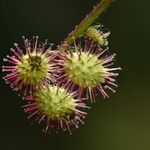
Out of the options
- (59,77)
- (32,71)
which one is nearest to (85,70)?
(59,77)

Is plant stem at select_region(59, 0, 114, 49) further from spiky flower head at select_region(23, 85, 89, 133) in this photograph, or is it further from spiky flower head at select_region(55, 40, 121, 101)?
spiky flower head at select_region(23, 85, 89, 133)

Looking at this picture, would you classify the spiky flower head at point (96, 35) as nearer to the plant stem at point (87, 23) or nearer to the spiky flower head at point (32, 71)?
the plant stem at point (87, 23)

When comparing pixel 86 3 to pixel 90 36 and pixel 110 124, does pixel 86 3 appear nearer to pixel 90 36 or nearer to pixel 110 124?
pixel 110 124

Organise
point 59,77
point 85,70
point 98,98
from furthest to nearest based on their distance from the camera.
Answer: point 98,98, point 85,70, point 59,77

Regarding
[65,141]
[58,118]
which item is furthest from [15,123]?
[58,118]

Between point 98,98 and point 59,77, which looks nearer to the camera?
point 59,77

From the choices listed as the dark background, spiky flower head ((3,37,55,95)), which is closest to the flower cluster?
spiky flower head ((3,37,55,95))

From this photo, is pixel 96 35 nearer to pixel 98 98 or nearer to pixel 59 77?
pixel 59 77

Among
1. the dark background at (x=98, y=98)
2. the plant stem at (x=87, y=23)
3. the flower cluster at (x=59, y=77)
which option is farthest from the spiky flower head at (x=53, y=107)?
the dark background at (x=98, y=98)
